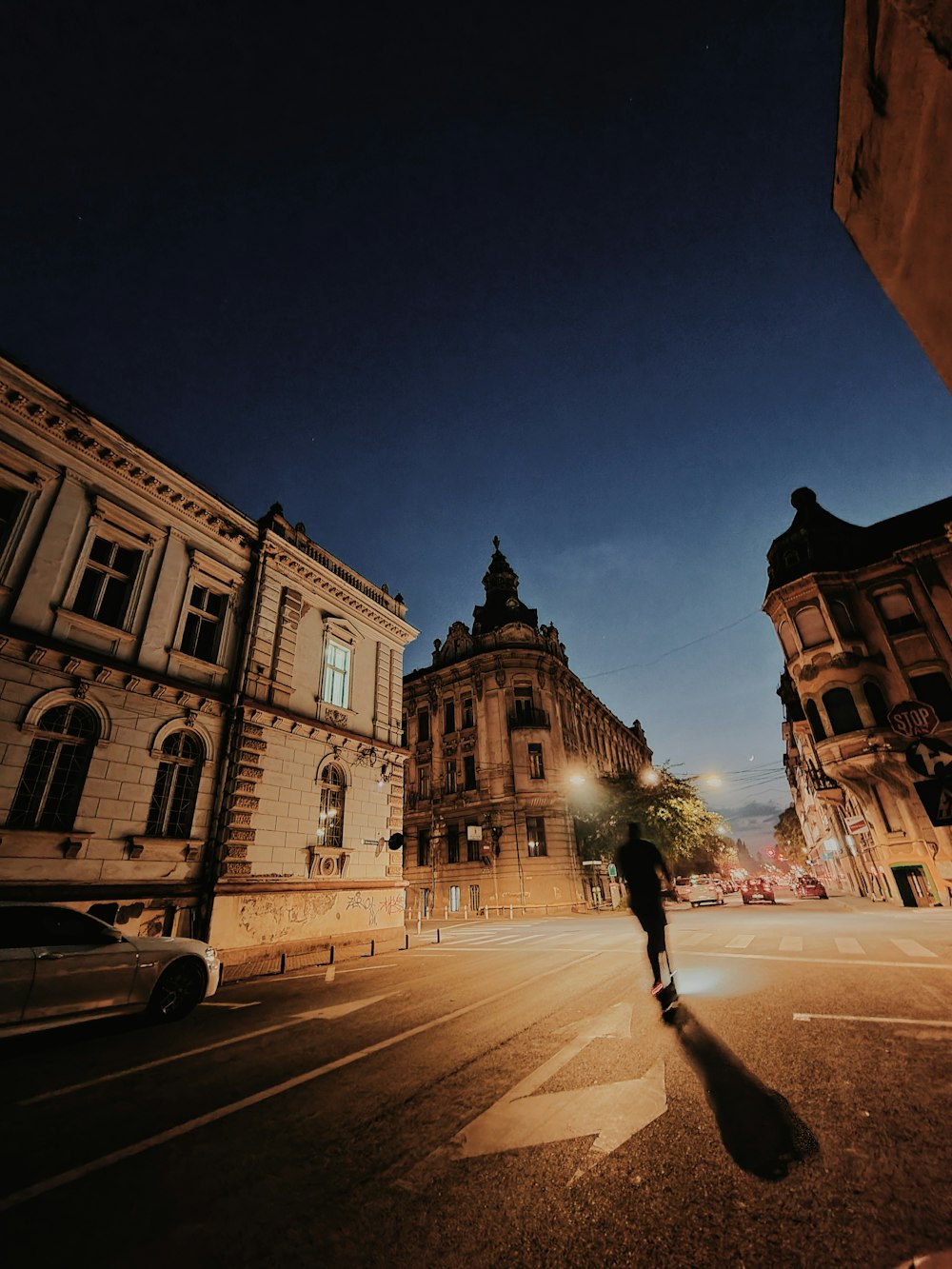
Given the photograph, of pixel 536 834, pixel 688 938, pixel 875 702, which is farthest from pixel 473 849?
pixel 875 702

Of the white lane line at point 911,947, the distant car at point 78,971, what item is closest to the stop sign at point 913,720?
the white lane line at point 911,947

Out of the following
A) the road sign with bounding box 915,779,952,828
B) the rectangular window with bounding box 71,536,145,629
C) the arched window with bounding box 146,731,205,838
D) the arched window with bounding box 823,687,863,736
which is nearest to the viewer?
the road sign with bounding box 915,779,952,828

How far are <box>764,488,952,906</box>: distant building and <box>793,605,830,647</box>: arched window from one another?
0.17ft

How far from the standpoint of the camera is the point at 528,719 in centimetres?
3500

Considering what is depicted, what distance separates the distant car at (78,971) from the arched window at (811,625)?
97.7 ft

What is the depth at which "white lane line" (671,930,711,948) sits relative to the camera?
470 inches

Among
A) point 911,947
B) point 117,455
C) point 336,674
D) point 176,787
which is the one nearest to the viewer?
point 911,947

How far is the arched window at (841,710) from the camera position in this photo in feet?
80.4

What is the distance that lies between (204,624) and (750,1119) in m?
15.1

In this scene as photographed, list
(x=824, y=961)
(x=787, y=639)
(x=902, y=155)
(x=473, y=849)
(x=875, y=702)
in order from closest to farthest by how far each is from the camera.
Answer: (x=902, y=155), (x=824, y=961), (x=875, y=702), (x=787, y=639), (x=473, y=849)

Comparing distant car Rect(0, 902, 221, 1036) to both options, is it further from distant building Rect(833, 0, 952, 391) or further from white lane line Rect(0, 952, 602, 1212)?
distant building Rect(833, 0, 952, 391)

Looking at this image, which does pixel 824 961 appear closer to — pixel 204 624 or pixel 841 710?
pixel 204 624

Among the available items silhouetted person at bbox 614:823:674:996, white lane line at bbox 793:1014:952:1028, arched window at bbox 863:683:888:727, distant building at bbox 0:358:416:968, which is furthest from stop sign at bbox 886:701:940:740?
arched window at bbox 863:683:888:727

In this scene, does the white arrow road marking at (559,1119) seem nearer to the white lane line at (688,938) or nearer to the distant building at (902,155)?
the distant building at (902,155)
